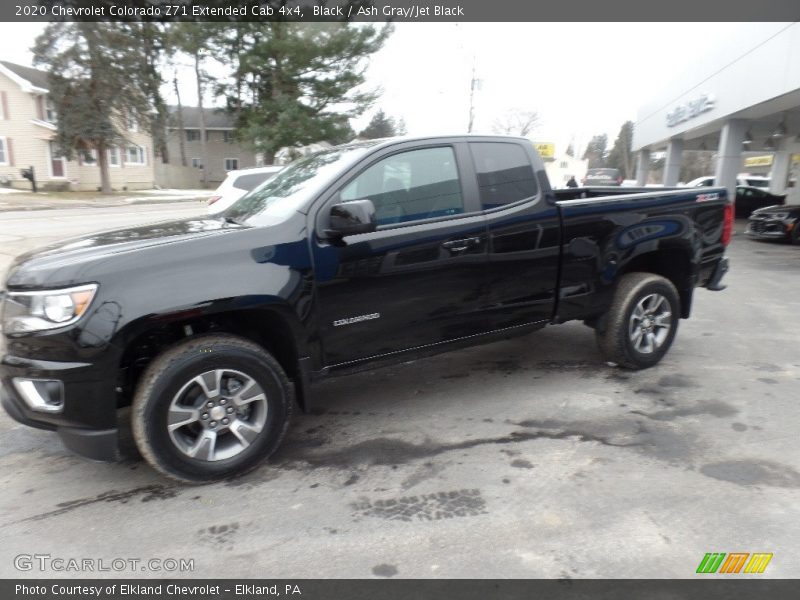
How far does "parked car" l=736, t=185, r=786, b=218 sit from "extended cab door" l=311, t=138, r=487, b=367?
70.9 ft

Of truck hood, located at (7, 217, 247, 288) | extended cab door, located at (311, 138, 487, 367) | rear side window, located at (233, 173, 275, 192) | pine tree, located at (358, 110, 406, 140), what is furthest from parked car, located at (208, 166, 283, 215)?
pine tree, located at (358, 110, 406, 140)

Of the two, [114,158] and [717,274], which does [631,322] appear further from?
[114,158]

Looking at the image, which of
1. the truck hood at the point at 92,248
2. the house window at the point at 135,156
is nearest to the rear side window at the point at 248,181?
the truck hood at the point at 92,248

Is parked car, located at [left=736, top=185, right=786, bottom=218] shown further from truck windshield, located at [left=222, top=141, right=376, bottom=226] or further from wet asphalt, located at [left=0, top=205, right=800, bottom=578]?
truck windshield, located at [left=222, top=141, right=376, bottom=226]

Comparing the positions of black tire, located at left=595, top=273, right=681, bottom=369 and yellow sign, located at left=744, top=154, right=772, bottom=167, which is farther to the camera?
yellow sign, located at left=744, top=154, right=772, bottom=167

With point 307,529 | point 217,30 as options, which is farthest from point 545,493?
point 217,30

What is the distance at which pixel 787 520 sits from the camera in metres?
2.90

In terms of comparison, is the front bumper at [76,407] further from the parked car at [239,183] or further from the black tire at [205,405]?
the parked car at [239,183]

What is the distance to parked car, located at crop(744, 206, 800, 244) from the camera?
591 inches

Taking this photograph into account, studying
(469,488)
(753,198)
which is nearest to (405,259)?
(469,488)

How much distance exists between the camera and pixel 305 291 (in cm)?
343

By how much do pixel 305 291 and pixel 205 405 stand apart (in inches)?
34.2

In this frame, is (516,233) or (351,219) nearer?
(351,219)
